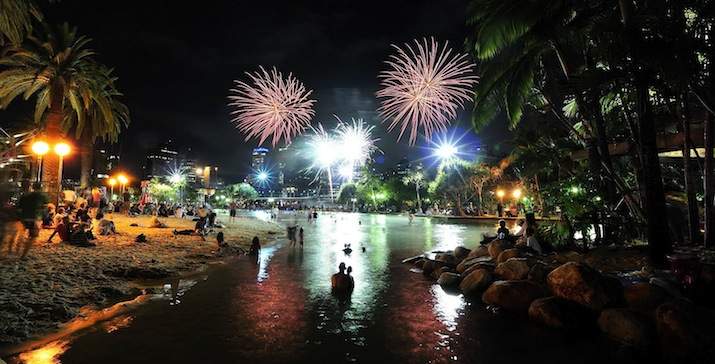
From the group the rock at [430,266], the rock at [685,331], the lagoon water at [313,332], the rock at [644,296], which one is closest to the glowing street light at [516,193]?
the rock at [430,266]

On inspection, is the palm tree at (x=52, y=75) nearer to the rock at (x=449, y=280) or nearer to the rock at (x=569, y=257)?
the rock at (x=449, y=280)

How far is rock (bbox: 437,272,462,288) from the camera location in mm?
12898

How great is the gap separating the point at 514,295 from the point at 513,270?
177cm

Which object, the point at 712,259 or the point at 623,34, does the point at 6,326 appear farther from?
the point at 712,259

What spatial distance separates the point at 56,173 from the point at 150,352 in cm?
2058

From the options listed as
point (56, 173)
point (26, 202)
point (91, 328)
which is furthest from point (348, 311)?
point (56, 173)

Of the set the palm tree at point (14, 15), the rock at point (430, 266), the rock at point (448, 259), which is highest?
the palm tree at point (14, 15)

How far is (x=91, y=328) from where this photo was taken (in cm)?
816

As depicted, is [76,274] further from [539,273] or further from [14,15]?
[539,273]

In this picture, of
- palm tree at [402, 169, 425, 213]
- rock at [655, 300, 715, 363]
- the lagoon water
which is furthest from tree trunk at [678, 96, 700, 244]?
palm tree at [402, 169, 425, 213]

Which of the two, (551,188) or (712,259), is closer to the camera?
(712,259)

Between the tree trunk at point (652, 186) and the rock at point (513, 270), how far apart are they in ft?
10.7

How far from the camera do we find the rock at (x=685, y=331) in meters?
6.89

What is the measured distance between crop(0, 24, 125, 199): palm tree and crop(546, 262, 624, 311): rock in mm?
23616
